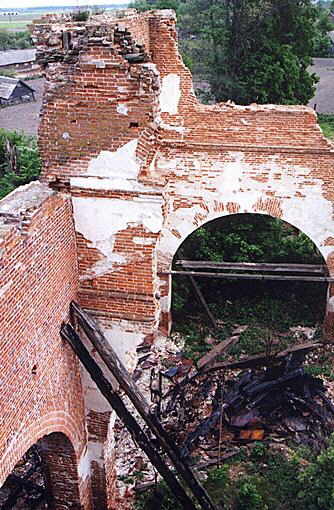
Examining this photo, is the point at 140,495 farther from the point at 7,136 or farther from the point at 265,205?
the point at 7,136

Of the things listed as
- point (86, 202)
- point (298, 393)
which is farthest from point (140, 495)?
point (86, 202)

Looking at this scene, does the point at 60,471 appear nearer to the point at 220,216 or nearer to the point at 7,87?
the point at 220,216

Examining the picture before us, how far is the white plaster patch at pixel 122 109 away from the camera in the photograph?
5.33 m

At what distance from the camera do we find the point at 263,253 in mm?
12617

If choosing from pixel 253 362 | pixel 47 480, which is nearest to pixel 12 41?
pixel 253 362

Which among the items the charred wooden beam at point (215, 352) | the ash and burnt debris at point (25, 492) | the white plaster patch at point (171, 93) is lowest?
the ash and burnt debris at point (25, 492)


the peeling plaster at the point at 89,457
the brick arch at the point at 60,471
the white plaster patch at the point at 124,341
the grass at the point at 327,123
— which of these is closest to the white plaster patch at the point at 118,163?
the white plaster patch at the point at 124,341

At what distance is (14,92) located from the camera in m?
32.8

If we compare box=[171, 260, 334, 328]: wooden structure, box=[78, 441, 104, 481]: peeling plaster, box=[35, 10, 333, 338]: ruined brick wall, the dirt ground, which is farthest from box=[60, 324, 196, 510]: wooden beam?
the dirt ground

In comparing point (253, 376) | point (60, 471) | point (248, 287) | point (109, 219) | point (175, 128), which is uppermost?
point (175, 128)

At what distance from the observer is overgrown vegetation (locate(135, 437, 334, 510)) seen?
7.20m

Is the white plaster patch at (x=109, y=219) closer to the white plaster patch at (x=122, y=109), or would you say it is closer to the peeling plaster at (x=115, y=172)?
the peeling plaster at (x=115, y=172)

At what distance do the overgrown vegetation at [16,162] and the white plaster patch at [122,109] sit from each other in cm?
1195

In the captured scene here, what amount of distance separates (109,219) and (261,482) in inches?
202
